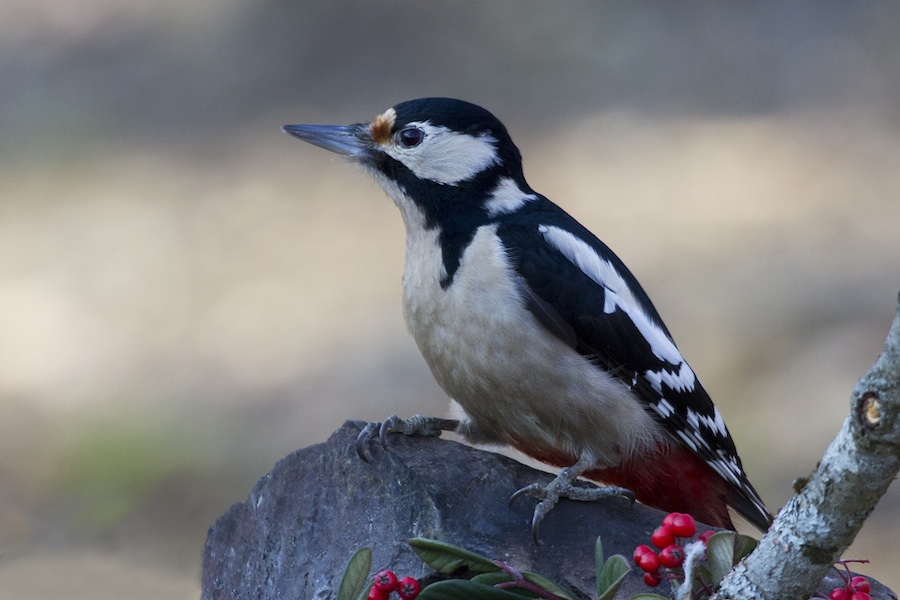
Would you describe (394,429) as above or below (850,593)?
above

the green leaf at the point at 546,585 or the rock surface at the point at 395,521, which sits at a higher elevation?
the rock surface at the point at 395,521

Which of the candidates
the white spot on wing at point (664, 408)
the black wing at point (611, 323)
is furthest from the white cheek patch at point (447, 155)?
the white spot on wing at point (664, 408)

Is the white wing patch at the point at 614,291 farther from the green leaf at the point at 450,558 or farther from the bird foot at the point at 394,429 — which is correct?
the green leaf at the point at 450,558

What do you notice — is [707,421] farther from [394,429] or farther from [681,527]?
[681,527]

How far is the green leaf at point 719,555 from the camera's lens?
84.4 inches

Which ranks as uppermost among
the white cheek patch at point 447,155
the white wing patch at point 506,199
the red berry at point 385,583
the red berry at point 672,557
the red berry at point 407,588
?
the white cheek patch at point 447,155

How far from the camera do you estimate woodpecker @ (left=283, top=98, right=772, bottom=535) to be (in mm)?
2916

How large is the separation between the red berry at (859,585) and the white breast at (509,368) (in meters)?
0.73

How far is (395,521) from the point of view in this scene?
8.77 feet

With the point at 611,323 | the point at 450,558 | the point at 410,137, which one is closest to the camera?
the point at 450,558

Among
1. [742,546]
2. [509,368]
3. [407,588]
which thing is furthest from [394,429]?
[742,546]

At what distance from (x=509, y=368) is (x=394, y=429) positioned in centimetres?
28

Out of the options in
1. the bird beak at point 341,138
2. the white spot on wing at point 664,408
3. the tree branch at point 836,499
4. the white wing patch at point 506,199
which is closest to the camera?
the tree branch at point 836,499

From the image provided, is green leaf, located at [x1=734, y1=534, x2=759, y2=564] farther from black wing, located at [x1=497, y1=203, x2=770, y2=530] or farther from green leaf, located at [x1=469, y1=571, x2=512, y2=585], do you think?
black wing, located at [x1=497, y1=203, x2=770, y2=530]
